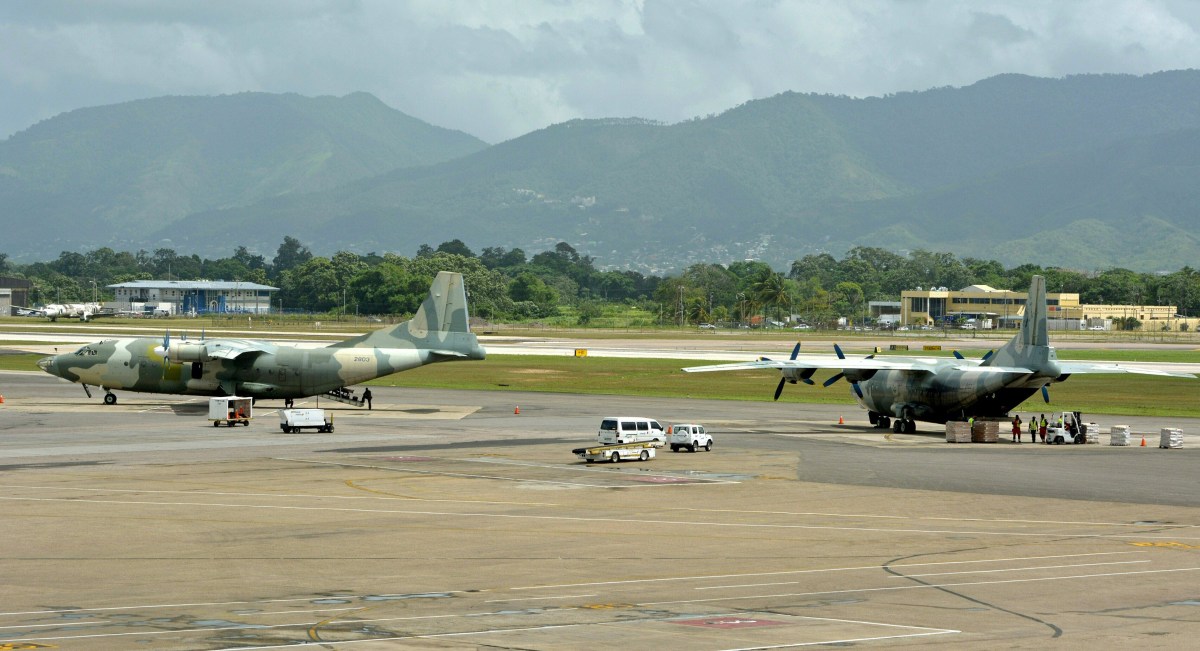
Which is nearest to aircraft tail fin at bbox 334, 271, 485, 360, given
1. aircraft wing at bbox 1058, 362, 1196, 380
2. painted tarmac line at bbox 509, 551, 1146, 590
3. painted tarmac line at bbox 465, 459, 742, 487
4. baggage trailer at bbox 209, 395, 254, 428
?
baggage trailer at bbox 209, 395, 254, 428

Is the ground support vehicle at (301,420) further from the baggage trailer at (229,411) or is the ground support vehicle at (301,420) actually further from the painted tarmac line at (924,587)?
the painted tarmac line at (924,587)

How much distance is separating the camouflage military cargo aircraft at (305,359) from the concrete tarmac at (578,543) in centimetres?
1100

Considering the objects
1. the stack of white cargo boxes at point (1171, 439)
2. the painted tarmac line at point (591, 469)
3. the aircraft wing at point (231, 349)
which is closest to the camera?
the painted tarmac line at point (591, 469)

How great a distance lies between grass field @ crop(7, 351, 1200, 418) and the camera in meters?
84.4

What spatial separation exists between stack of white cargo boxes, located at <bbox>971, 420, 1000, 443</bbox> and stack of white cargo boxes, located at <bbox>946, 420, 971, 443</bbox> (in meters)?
0.28

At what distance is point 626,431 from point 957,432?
1721 cm

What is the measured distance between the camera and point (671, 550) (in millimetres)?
29719

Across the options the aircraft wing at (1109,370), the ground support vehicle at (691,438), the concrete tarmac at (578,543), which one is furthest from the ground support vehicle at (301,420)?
the aircraft wing at (1109,370)

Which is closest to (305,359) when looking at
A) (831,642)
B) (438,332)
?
(438,332)

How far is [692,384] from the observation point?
9594 centimetres

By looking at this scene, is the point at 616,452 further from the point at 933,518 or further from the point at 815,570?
the point at 815,570

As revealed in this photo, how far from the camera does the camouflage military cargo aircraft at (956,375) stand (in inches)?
2254

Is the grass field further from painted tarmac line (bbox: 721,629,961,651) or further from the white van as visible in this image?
painted tarmac line (bbox: 721,629,961,651)

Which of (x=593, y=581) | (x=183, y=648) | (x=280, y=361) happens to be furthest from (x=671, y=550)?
(x=280, y=361)
